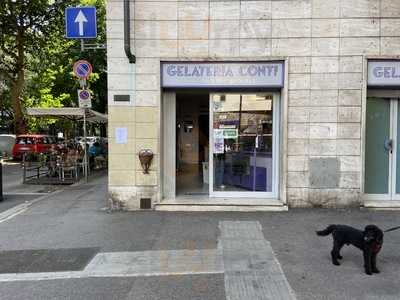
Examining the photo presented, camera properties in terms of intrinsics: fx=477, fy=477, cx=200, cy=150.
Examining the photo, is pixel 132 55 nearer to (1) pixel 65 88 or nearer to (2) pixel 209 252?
(2) pixel 209 252

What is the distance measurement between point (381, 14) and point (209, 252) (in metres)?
5.76

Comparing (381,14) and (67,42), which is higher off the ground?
(67,42)

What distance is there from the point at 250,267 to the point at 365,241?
54.8 inches

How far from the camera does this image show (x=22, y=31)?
27.9m

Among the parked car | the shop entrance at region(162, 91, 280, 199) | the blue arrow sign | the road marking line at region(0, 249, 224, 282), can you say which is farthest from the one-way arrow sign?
the parked car

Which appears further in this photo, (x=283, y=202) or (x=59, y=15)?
(x=59, y=15)

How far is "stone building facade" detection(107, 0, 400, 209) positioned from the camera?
9156 millimetres

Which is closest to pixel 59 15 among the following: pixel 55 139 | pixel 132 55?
pixel 55 139

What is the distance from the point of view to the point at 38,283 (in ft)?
17.9

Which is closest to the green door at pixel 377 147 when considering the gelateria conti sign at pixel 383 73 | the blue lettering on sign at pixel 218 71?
the gelateria conti sign at pixel 383 73

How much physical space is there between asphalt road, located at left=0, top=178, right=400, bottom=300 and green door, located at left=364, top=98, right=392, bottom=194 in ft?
2.76

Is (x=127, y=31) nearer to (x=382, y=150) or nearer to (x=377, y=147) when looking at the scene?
(x=377, y=147)

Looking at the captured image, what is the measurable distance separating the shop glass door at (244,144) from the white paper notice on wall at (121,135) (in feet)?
5.82

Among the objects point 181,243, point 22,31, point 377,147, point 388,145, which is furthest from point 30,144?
point 181,243
